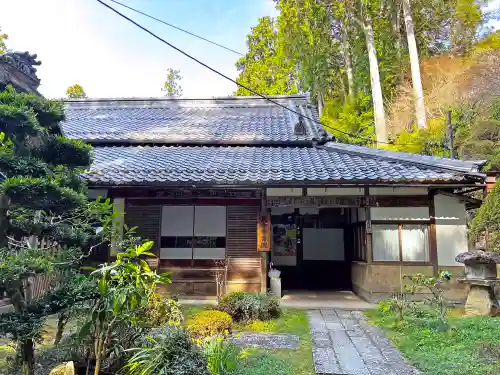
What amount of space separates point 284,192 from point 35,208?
18.6 feet

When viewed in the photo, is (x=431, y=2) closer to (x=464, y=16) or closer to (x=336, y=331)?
(x=464, y=16)

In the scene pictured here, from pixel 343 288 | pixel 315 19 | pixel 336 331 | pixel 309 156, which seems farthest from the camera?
pixel 315 19

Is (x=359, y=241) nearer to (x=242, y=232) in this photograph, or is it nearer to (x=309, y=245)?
(x=309, y=245)

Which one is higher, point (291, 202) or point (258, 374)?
point (291, 202)

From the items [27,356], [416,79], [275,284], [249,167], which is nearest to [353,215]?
[275,284]

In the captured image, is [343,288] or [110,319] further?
[343,288]

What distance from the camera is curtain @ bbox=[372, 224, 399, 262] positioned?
838cm

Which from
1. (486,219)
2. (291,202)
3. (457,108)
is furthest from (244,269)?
(457,108)

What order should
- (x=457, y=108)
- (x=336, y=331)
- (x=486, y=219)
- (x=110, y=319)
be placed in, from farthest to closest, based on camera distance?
(x=457, y=108) < (x=336, y=331) < (x=486, y=219) < (x=110, y=319)

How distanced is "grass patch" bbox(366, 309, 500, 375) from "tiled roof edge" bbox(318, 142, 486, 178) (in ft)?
10.1

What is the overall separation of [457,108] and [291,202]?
1044 centimetres

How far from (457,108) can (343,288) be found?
9.34 metres

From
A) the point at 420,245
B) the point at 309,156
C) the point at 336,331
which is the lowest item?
the point at 336,331

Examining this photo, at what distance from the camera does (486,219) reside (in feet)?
15.5
